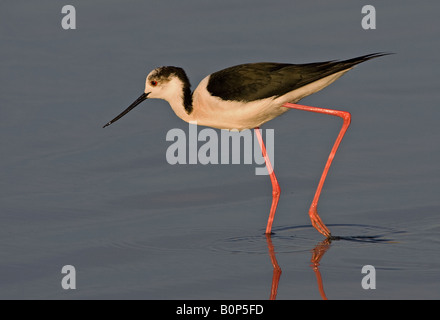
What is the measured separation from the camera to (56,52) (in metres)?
13.2

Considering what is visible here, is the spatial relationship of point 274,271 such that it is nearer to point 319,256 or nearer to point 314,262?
point 314,262

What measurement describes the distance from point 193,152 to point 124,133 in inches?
36.1

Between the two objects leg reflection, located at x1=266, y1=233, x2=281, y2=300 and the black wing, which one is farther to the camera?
the black wing

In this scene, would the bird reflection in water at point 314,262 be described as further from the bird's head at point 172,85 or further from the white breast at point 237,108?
the bird's head at point 172,85

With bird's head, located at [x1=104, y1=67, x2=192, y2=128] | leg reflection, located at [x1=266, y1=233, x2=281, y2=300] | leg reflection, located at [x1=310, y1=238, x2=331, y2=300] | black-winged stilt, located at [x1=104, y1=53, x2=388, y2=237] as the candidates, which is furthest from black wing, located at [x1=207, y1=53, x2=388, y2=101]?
leg reflection, located at [x1=310, y1=238, x2=331, y2=300]

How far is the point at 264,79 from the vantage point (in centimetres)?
945

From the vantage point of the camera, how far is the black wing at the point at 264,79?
9398 mm

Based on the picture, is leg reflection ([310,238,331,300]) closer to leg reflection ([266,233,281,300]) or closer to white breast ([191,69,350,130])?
leg reflection ([266,233,281,300])

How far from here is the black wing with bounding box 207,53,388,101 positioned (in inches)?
370

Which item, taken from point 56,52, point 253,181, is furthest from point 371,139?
point 56,52

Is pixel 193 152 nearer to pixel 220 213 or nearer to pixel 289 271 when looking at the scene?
pixel 220 213

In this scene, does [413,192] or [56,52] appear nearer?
[413,192]

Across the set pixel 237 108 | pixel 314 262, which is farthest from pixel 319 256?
pixel 237 108

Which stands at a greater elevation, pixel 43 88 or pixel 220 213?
pixel 43 88
